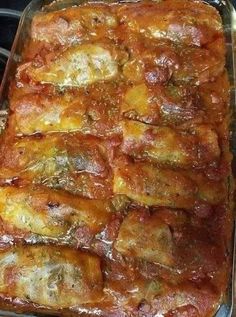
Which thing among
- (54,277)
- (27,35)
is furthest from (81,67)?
(54,277)

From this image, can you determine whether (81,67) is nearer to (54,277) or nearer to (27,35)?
(27,35)

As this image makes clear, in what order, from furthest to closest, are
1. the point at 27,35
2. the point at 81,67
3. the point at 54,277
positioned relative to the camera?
1. the point at 27,35
2. the point at 81,67
3. the point at 54,277

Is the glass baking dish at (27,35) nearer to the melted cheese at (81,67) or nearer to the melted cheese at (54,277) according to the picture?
the melted cheese at (81,67)

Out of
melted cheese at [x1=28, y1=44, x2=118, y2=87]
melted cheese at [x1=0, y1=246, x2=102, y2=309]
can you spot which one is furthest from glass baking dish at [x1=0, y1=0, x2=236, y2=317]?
melted cheese at [x1=0, y1=246, x2=102, y2=309]

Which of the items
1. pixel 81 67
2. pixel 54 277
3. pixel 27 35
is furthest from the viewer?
pixel 27 35

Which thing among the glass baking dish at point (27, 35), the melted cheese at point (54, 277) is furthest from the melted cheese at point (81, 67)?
the melted cheese at point (54, 277)
